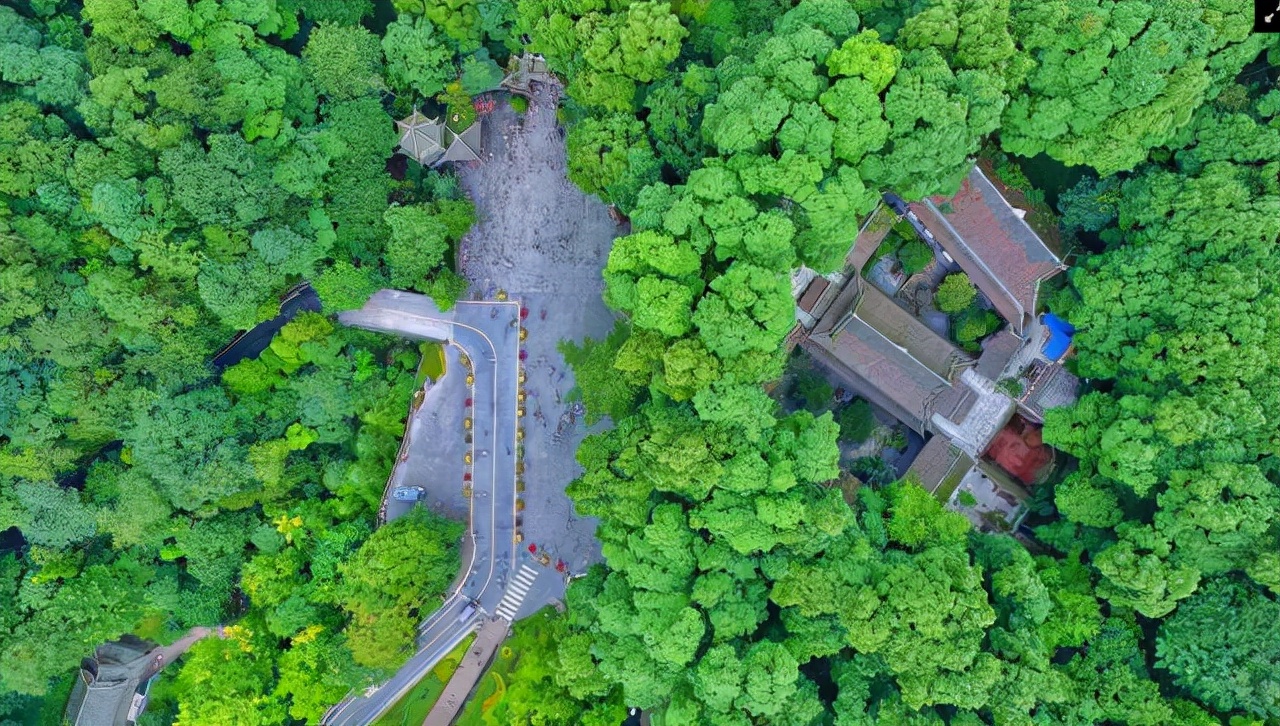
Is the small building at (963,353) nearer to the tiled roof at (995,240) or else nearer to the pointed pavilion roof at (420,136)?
the tiled roof at (995,240)

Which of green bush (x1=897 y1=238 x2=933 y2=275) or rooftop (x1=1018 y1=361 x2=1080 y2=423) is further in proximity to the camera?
green bush (x1=897 y1=238 x2=933 y2=275)

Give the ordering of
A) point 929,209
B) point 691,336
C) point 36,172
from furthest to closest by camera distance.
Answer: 1. point 929,209
2. point 36,172
3. point 691,336

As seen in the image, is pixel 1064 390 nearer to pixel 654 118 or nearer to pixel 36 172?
pixel 654 118

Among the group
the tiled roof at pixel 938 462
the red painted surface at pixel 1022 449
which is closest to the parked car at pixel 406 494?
the tiled roof at pixel 938 462

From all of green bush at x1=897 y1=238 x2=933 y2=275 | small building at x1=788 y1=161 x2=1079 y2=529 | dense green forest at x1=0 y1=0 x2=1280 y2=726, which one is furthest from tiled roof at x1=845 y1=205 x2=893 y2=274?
dense green forest at x1=0 y1=0 x2=1280 y2=726

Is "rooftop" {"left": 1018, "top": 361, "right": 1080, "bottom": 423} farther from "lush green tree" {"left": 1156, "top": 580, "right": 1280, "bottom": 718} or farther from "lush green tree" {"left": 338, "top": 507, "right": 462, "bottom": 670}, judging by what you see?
"lush green tree" {"left": 338, "top": 507, "right": 462, "bottom": 670}

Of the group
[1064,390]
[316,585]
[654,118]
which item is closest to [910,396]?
[1064,390]

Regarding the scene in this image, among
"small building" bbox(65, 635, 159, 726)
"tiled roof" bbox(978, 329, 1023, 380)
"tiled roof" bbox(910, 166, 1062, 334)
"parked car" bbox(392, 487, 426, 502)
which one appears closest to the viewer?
"tiled roof" bbox(910, 166, 1062, 334)
